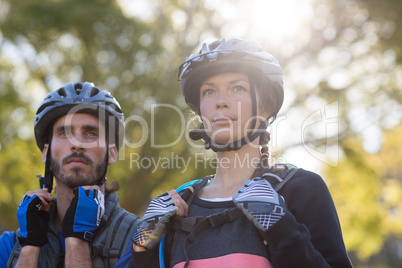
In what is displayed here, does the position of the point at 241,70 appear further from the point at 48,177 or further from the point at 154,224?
the point at 48,177

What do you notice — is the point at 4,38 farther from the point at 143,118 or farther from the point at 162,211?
the point at 162,211

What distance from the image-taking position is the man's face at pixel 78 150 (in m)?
5.00

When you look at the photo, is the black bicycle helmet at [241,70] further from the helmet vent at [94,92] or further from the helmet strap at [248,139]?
the helmet vent at [94,92]

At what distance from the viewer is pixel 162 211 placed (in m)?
3.65

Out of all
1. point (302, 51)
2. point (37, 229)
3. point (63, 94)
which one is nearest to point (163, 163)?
point (302, 51)

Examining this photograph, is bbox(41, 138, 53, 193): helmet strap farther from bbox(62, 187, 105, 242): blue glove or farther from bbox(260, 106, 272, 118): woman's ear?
bbox(260, 106, 272, 118): woman's ear

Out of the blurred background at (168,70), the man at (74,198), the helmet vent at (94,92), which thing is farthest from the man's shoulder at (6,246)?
the blurred background at (168,70)

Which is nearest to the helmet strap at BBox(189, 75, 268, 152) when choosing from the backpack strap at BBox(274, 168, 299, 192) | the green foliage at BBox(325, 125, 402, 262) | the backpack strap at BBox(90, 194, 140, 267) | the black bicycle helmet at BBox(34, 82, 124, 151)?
the backpack strap at BBox(274, 168, 299, 192)

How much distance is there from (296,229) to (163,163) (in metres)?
12.7

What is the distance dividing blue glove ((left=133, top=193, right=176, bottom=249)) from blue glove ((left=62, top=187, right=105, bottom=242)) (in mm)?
987

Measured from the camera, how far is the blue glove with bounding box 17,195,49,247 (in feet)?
15.0

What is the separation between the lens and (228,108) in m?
3.93

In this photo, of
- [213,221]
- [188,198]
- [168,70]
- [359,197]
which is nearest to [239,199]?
[213,221]

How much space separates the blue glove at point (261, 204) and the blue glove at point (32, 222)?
2328 millimetres
